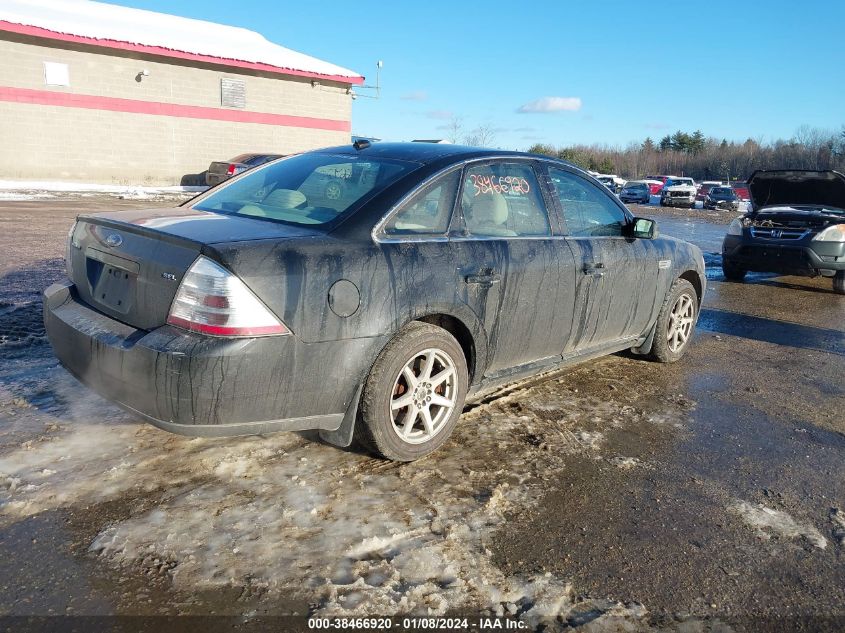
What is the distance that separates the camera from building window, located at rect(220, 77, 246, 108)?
2569 centimetres

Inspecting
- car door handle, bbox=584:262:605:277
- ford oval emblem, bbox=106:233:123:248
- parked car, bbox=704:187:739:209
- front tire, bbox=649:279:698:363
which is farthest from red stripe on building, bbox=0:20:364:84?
car door handle, bbox=584:262:605:277

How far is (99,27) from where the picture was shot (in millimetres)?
23516

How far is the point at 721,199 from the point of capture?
34.6 m

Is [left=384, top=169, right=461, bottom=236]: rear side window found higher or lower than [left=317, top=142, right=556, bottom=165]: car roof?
lower

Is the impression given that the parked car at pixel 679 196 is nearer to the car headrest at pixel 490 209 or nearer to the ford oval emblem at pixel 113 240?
the car headrest at pixel 490 209

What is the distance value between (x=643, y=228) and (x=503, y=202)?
135 cm

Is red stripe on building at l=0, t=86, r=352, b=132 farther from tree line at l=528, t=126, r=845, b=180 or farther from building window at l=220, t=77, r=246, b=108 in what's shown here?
tree line at l=528, t=126, r=845, b=180

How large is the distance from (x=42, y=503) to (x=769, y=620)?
288cm

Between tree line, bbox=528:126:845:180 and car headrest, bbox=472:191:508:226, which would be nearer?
car headrest, bbox=472:191:508:226

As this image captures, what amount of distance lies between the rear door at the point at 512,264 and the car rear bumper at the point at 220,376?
0.77 metres

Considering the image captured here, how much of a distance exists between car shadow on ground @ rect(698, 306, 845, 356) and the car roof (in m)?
3.76

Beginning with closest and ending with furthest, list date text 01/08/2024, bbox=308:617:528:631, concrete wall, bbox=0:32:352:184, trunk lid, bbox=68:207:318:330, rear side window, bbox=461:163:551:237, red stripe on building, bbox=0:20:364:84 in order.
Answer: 1. date text 01/08/2024, bbox=308:617:528:631
2. trunk lid, bbox=68:207:318:330
3. rear side window, bbox=461:163:551:237
4. red stripe on building, bbox=0:20:364:84
5. concrete wall, bbox=0:32:352:184

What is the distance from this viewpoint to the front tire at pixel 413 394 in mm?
3184

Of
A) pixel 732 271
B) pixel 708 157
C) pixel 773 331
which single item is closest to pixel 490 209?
pixel 773 331
